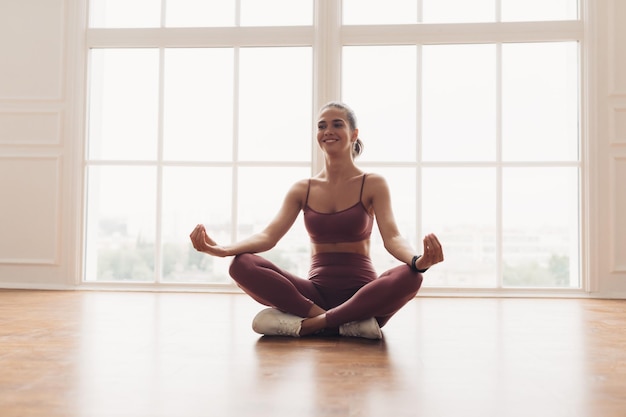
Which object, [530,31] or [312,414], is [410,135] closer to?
[530,31]

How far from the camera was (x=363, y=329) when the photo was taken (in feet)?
6.63

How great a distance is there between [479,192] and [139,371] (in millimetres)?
2858

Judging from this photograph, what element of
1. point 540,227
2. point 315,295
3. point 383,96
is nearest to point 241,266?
point 315,295

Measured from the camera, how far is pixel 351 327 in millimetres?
2045

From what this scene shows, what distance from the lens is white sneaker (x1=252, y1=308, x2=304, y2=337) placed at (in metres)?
2.06

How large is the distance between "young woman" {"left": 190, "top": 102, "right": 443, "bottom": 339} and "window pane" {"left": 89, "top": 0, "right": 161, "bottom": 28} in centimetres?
233

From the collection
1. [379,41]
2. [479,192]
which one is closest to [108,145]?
[379,41]

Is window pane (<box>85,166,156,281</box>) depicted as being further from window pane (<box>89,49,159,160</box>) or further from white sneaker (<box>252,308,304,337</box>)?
white sneaker (<box>252,308,304,337</box>)

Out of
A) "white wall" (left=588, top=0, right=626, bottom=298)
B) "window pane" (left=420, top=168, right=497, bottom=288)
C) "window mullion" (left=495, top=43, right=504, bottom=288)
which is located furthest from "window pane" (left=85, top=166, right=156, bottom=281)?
"white wall" (left=588, top=0, right=626, bottom=298)

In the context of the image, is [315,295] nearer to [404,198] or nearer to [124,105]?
[404,198]

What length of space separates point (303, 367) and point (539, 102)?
298cm

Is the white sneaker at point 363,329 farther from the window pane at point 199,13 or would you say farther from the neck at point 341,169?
the window pane at point 199,13

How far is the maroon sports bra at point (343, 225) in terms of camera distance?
2188 mm

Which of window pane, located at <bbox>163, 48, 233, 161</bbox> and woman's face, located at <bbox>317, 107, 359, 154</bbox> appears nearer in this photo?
woman's face, located at <bbox>317, 107, 359, 154</bbox>
